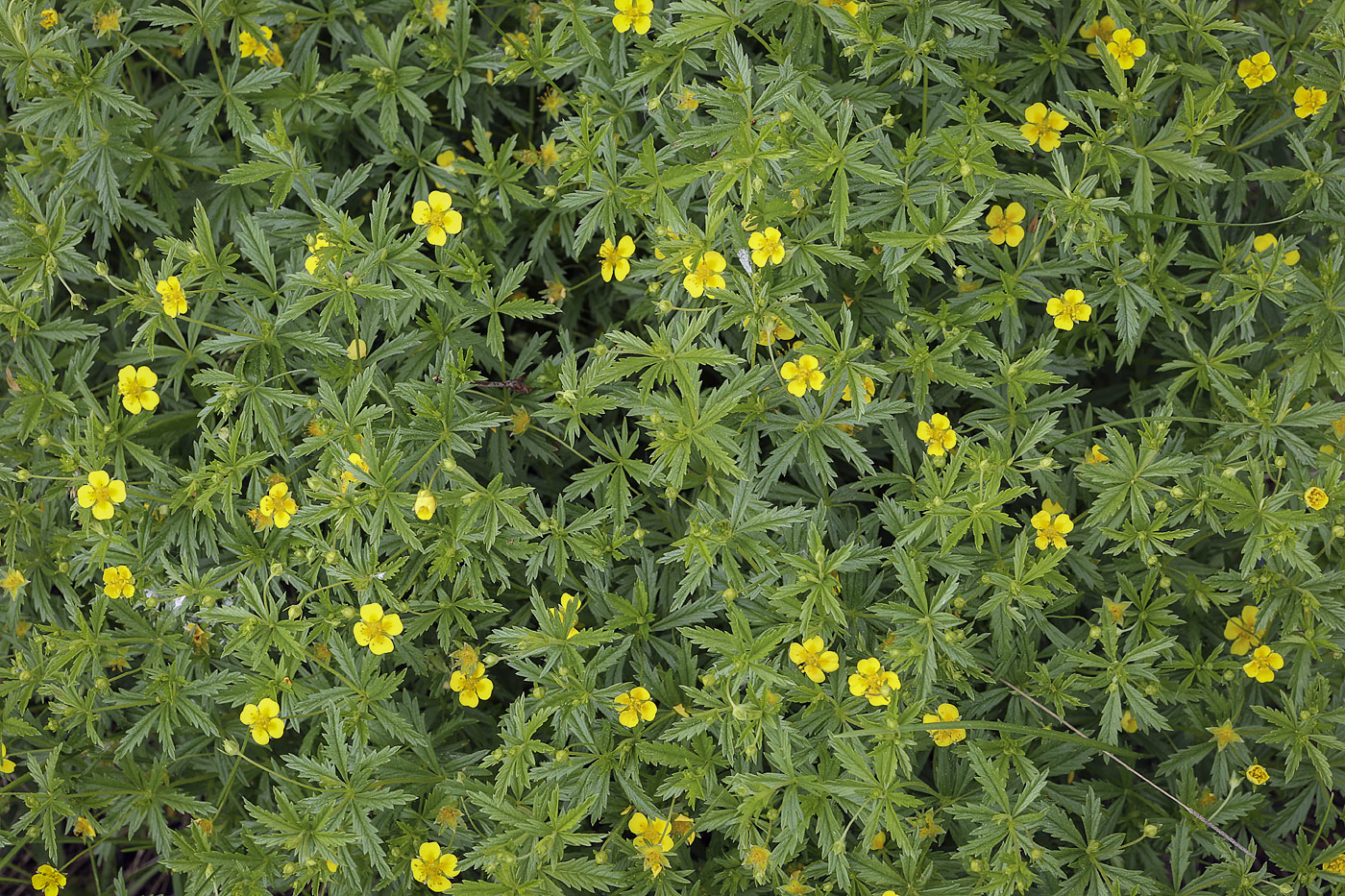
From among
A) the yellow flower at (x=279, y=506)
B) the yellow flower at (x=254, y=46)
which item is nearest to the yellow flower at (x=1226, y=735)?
the yellow flower at (x=279, y=506)

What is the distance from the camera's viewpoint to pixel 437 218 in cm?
365

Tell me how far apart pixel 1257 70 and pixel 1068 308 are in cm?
125

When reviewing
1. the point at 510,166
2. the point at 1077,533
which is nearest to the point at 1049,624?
the point at 1077,533

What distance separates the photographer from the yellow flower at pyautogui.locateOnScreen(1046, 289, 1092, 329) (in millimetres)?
3605

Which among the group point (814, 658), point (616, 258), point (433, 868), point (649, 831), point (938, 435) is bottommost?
point (433, 868)

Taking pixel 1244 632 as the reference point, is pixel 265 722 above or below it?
below

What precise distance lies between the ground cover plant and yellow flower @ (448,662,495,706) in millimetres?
23

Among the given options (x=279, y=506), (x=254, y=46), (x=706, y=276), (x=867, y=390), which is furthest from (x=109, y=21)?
(x=867, y=390)

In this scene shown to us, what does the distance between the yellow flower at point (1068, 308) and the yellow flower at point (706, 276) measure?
1.33 meters

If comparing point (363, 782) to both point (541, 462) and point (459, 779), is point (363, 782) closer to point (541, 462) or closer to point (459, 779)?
point (459, 779)

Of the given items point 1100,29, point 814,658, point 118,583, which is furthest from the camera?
point 1100,29

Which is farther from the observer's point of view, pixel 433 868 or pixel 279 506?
pixel 279 506

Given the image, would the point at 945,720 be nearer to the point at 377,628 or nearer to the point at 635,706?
the point at 635,706

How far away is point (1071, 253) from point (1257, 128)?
1.12 metres
